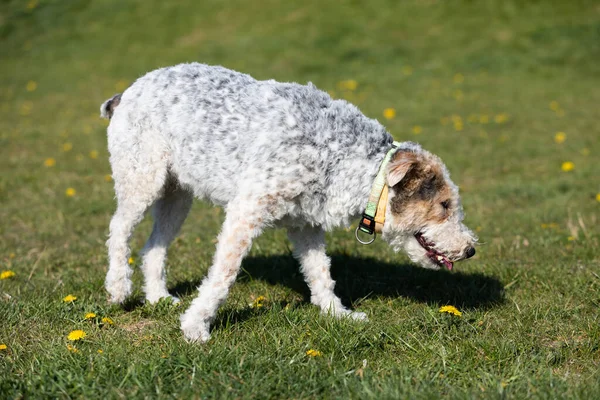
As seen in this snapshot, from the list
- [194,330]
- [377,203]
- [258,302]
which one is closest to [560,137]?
[377,203]

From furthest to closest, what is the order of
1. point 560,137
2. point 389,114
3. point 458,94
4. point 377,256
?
point 458,94 → point 389,114 → point 560,137 → point 377,256

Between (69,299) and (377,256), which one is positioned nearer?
(69,299)

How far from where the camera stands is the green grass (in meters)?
3.79

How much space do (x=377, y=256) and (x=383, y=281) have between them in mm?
666

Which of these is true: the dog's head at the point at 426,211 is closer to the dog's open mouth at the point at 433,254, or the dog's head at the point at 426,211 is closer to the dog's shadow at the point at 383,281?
the dog's open mouth at the point at 433,254

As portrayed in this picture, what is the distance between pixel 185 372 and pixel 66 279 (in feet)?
8.04

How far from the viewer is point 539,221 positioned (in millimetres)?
7340

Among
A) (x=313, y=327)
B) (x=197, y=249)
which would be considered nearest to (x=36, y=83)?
(x=197, y=249)

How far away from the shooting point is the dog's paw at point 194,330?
4309 mm

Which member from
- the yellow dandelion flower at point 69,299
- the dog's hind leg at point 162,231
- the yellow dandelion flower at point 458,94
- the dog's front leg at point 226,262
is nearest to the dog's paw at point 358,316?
the dog's front leg at point 226,262

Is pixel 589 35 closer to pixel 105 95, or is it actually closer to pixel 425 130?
pixel 425 130

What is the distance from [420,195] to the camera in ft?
14.8

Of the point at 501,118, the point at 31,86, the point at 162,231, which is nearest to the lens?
the point at 162,231

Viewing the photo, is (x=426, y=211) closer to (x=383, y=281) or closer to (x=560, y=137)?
(x=383, y=281)
